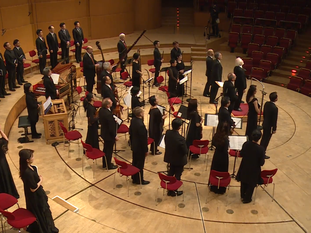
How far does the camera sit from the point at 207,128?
10.0 metres

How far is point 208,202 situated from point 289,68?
8963 mm

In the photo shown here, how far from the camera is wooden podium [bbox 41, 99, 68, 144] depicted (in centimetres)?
882

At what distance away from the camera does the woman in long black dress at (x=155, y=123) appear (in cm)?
769

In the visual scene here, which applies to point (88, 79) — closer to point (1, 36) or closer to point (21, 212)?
point (1, 36)

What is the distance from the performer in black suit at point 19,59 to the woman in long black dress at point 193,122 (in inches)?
238

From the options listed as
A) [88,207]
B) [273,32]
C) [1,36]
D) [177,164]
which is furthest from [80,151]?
[273,32]

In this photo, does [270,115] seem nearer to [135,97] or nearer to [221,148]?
[221,148]

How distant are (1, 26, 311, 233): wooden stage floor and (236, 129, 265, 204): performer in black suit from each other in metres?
0.55

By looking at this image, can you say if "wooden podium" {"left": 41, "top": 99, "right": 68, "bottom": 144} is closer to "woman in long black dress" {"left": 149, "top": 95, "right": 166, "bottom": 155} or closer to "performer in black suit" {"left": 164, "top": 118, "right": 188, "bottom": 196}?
"woman in long black dress" {"left": 149, "top": 95, "right": 166, "bottom": 155}

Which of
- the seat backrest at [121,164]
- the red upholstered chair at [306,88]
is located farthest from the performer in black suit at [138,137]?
the red upholstered chair at [306,88]

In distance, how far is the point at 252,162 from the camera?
21.2ft

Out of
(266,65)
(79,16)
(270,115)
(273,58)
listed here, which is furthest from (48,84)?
(273,58)

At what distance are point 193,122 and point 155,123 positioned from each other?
0.84 metres

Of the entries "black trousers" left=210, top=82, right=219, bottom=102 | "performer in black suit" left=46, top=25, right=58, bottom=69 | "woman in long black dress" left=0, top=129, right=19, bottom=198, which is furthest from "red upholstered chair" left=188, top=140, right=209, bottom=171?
"performer in black suit" left=46, top=25, right=58, bottom=69
